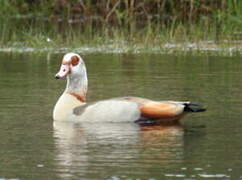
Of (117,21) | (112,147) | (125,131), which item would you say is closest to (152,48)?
(117,21)

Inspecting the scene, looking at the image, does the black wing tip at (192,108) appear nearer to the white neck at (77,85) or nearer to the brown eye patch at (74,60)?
the white neck at (77,85)

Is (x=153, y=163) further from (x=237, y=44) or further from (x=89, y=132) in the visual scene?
(x=237, y=44)

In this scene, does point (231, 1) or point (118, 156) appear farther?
point (231, 1)

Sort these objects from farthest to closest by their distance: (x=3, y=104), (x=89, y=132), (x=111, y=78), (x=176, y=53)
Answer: (x=176, y=53) → (x=111, y=78) → (x=3, y=104) → (x=89, y=132)

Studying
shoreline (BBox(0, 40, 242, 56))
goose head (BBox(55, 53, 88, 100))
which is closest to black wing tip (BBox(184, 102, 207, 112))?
goose head (BBox(55, 53, 88, 100))

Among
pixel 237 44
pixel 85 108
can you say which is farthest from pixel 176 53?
pixel 85 108

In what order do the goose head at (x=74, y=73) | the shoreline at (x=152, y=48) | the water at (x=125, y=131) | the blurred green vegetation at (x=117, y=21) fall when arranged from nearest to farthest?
the water at (x=125, y=131) → the goose head at (x=74, y=73) → the shoreline at (x=152, y=48) → the blurred green vegetation at (x=117, y=21)

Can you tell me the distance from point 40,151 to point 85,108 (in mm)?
2296

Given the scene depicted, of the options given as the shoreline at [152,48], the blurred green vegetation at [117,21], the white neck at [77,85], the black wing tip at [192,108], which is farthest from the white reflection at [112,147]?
the blurred green vegetation at [117,21]

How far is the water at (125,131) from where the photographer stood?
9.96m

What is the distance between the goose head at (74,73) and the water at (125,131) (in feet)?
1.36

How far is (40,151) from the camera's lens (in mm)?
10938

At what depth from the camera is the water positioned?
392 inches

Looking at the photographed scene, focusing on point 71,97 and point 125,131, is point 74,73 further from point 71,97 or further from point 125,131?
point 125,131
